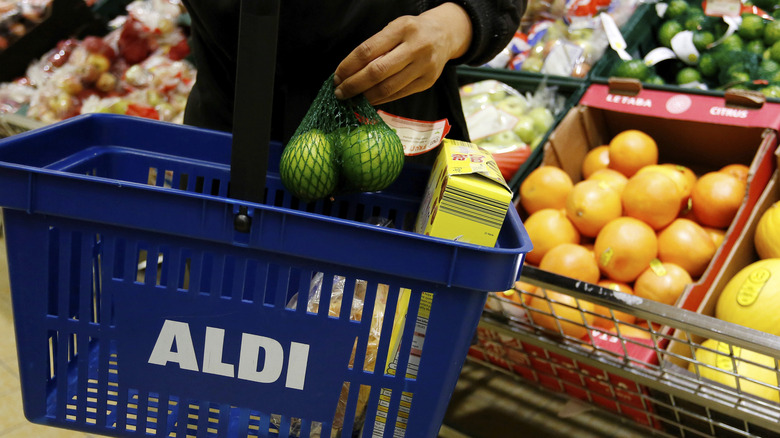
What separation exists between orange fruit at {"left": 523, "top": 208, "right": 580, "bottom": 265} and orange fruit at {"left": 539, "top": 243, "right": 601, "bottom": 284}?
0.21 ft

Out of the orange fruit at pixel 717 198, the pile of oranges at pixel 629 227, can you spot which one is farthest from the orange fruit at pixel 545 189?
the orange fruit at pixel 717 198

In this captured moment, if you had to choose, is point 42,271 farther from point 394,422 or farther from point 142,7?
point 142,7

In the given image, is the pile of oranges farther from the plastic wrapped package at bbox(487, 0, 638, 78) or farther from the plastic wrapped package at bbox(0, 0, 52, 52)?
the plastic wrapped package at bbox(0, 0, 52, 52)

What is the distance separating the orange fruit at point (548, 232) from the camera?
156 centimetres

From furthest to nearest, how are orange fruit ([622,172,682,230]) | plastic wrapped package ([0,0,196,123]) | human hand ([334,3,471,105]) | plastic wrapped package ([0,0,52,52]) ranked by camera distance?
plastic wrapped package ([0,0,52,52])
plastic wrapped package ([0,0,196,123])
orange fruit ([622,172,682,230])
human hand ([334,3,471,105])

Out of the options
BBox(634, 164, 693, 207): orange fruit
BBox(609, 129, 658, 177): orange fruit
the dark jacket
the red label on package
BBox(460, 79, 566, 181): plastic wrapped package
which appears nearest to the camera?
the red label on package

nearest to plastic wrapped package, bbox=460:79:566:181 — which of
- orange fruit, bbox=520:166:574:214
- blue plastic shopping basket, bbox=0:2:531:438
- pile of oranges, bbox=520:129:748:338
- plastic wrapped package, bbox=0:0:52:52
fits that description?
orange fruit, bbox=520:166:574:214

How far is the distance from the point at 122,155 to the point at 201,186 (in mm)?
116

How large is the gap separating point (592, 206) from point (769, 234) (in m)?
0.39

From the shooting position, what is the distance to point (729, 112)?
65.5 inches

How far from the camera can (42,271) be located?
610 mm

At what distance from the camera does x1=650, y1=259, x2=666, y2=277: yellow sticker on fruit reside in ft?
4.80

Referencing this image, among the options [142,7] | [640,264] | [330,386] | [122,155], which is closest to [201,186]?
[122,155]

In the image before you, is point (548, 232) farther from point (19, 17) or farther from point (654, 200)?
point (19, 17)
